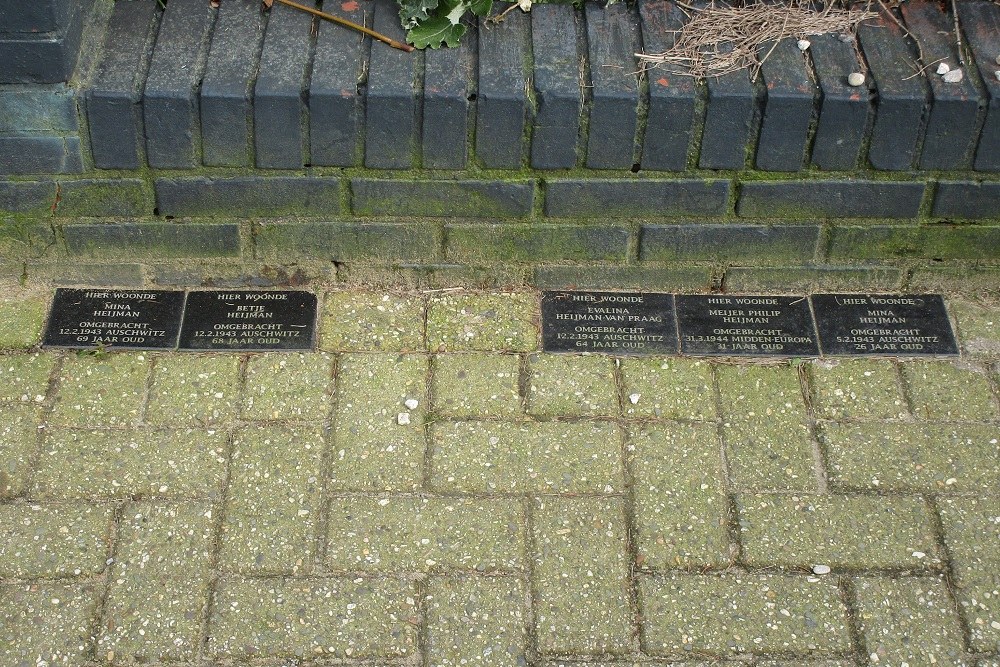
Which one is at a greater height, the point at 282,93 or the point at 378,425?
the point at 282,93

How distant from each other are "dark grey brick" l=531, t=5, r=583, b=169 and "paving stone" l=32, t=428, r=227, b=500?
1219mm

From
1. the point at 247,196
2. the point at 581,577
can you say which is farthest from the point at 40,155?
the point at 581,577

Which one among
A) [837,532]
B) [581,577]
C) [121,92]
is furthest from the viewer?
[121,92]

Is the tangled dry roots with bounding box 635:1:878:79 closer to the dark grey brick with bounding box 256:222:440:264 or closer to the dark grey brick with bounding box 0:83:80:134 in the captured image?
the dark grey brick with bounding box 256:222:440:264

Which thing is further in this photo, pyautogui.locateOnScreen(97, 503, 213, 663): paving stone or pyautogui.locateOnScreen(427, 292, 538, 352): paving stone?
pyautogui.locateOnScreen(427, 292, 538, 352): paving stone

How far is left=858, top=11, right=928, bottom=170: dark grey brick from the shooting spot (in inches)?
114

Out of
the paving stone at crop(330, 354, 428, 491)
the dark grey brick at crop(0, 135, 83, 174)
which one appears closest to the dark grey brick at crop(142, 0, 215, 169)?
the dark grey brick at crop(0, 135, 83, 174)

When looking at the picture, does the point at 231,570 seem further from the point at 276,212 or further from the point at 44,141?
the point at 44,141

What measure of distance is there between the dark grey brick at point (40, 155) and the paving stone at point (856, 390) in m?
2.24

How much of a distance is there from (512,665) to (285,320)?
4.23 feet

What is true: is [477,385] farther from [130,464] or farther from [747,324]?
[130,464]

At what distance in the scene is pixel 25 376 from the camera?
3004 mm

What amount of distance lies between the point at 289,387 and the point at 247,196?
0.58 m

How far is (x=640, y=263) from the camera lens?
3.25 meters
